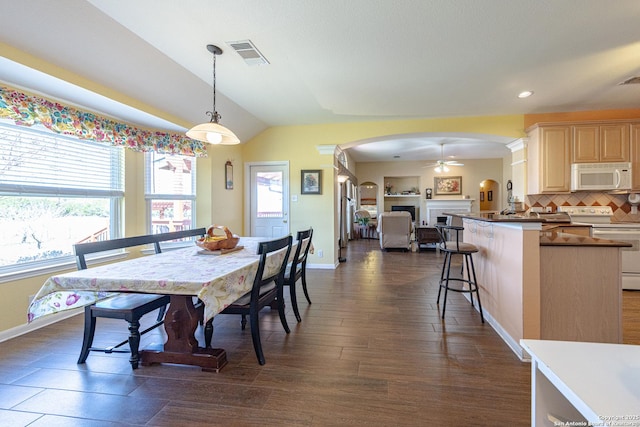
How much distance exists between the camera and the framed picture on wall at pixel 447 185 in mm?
9641

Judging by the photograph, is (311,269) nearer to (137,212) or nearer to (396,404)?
(137,212)

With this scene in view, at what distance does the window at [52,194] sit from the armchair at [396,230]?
5340 mm

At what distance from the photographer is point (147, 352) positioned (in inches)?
79.2

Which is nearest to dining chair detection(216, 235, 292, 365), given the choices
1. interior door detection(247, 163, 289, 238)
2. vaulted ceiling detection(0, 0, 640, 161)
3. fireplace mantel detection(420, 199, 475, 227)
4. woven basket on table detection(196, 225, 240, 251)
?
woven basket on table detection(196, 225, 240, 251)

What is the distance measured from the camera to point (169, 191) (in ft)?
13.1

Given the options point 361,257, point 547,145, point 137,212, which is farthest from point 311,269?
point 547,145

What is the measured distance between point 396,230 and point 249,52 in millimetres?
5299

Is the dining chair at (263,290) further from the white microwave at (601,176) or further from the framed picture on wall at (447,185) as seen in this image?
the framed picture on wall at (447,185)

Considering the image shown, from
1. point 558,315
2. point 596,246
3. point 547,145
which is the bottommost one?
point 558,315

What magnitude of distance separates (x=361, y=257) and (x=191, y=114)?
13.7 ft

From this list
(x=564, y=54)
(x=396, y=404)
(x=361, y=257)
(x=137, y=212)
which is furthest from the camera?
(x=361, y=257)

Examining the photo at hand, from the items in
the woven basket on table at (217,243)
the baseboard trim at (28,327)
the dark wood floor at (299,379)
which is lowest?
the dark wood floor at (299,379)

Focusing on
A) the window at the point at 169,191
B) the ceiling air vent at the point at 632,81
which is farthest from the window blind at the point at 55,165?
the ceiling air vent at the point at 632,81

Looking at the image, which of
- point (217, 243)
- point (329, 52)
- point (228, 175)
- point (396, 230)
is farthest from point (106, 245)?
point (396, 230)
